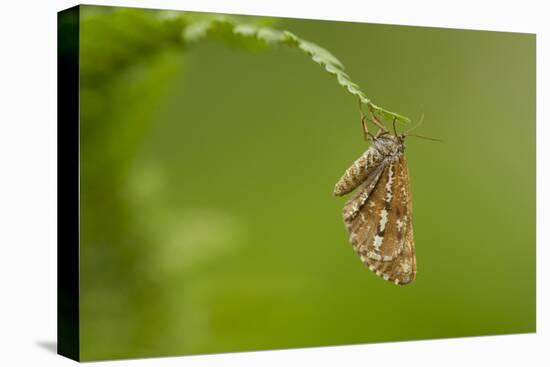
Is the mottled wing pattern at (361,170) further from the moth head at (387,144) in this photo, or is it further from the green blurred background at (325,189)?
the green blurred background at (325,189)

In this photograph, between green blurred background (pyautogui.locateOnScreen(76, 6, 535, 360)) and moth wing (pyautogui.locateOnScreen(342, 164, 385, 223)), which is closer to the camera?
green blurred background (pyautogui.locateOnScreen(76, 6, 535, 360))

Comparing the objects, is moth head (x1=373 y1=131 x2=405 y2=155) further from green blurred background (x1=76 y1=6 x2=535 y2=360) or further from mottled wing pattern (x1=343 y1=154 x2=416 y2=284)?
green blurred background (x1=76 y1=6 x2=535 y2=360)

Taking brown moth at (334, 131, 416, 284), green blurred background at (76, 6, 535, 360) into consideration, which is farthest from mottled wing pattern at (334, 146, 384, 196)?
green blurred background at (76, 6, 535, 360)

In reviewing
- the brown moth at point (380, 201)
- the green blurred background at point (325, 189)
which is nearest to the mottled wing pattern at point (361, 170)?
the brown moth at point (380, 201)

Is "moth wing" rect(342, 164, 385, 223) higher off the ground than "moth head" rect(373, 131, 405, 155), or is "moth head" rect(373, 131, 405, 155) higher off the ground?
"moth head" rect(373, 131, 405, 155)

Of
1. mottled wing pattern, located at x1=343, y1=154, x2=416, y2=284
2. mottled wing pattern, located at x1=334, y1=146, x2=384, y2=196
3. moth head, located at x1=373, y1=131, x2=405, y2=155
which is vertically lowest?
mottled wing pattern, located at x1=343, y1=154, x2=416, y2=284

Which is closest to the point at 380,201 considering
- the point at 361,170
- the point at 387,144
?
the point at 361,170

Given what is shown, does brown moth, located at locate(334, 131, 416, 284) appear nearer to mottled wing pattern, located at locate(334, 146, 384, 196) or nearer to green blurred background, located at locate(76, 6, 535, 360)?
mottled wing pattern, located at locate(334, 146, 384, 196)
